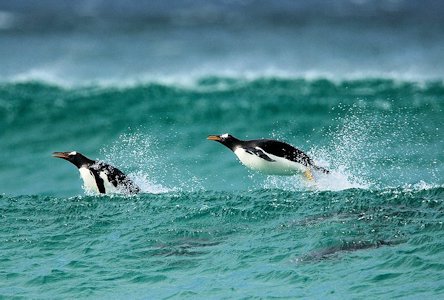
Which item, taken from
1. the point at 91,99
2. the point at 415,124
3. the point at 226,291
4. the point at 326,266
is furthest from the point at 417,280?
the point at 91,99

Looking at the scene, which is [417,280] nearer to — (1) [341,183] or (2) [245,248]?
(2) [245,248]

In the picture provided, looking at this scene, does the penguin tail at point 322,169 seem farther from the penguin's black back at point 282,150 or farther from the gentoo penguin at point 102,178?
the gentoo penguin at point 102,178

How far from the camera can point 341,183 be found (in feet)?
70.7

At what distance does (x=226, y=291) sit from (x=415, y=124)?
26.0 metres

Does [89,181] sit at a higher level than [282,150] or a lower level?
higher

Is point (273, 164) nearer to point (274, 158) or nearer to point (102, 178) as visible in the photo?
point (274, 158)

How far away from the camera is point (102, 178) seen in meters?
23.0

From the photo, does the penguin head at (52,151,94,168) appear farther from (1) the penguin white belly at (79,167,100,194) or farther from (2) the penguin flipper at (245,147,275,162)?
(2) the penguin flipper at (245,147,275,162)

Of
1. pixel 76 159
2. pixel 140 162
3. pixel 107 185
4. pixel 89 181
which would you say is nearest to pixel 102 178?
pixel 107 185

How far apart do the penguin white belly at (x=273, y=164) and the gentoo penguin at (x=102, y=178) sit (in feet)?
8.80

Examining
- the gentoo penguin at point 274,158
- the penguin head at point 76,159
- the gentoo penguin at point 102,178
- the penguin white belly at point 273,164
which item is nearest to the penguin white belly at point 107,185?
the gentoo penguin at point 102,178

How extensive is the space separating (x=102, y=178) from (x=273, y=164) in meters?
4.12

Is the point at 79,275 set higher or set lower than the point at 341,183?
lower

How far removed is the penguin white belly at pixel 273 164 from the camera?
73.1 ft
